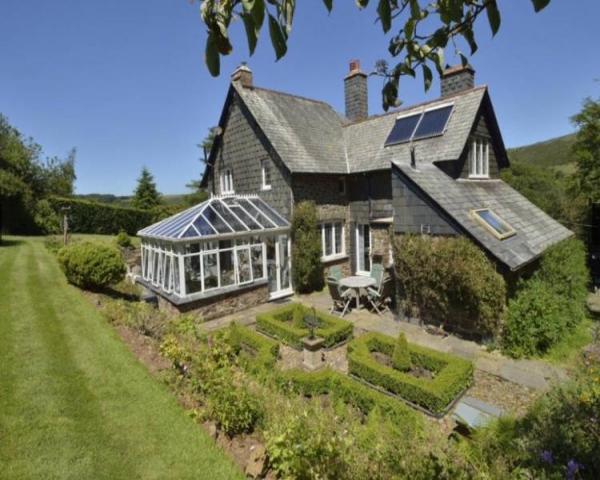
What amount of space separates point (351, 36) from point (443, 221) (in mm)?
7235

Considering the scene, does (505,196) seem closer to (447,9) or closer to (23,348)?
(447,9)

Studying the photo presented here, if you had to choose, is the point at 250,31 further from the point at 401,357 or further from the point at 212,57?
the point at 401,357

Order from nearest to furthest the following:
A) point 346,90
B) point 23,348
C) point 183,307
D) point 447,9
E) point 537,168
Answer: point 447,9
point 23,348
point 183,307
point 346,90
point 537,168

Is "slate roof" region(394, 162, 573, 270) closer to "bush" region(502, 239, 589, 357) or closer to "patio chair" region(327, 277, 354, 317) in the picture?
"bush" region(502, 239, 589, 357)

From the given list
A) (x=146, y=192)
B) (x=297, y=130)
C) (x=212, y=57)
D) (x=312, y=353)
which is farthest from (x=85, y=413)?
(x=146, y=192)

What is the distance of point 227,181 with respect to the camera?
18484mm

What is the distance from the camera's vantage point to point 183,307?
1138 centimetres

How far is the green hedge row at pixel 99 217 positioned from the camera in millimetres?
29188

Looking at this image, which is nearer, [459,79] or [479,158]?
[479,158]

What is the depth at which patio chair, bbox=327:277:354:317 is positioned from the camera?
38.5ft

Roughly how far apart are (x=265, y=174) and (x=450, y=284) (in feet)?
31.2

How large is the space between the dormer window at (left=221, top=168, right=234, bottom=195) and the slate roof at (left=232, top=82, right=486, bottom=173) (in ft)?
12.8

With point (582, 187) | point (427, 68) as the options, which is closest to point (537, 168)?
point (582, 187)

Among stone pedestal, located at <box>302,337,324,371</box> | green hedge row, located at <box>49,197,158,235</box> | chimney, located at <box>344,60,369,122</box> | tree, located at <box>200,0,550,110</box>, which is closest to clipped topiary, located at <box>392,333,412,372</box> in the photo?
stone pedestal, located at <box>302,337,324,371</box>
